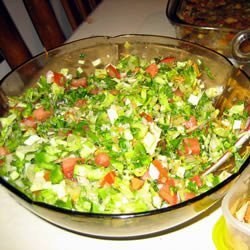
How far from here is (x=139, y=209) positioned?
771 mm

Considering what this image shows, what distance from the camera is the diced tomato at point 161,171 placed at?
2.80 ft

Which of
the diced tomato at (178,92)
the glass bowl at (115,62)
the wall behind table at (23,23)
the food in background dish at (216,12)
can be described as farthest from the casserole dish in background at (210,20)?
the wall behind table at (23,23)

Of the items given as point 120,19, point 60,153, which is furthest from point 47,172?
point 120,19

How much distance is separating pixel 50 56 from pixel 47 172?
1.64 feet

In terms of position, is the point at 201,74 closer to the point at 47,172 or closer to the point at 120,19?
the point at 47,172

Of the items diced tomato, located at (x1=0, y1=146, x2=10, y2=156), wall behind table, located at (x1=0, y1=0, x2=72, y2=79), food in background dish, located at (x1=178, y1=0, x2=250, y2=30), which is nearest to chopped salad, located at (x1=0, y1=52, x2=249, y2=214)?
diced tomato, located at (x1=0, y1=146, x2=10, y2=156)

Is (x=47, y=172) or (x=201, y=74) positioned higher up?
(x=47, y=172)

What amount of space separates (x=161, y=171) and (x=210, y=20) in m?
0.99

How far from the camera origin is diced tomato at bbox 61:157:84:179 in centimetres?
86

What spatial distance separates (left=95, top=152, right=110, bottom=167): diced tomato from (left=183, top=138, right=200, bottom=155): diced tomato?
0.72 ft

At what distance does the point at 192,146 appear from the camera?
36.6 inches

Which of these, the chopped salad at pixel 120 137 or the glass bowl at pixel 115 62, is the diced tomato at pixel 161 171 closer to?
the chopped salad at pixel 120 137

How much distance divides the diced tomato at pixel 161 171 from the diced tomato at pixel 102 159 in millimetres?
117

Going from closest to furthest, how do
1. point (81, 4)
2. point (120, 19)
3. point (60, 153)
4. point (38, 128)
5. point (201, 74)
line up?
point (60, 153)
point (38, 128)
point (201, 74)
point (120, 19)
point (81, 4)
